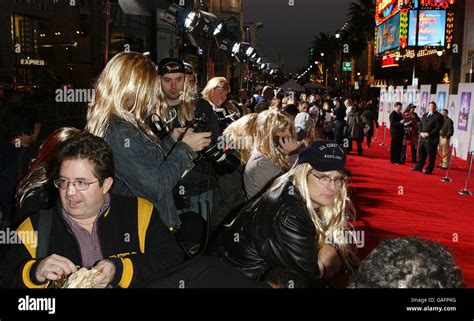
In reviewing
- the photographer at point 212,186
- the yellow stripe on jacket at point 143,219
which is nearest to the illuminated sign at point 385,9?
the photographer at point 212,186

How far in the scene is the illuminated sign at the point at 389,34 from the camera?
41.3 meters

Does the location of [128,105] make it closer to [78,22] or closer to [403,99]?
[403,99]

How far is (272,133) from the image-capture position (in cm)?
488

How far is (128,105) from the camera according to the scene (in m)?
3.16

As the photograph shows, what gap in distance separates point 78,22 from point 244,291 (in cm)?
3024

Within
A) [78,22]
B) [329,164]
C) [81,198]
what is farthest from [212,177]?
[78,22]

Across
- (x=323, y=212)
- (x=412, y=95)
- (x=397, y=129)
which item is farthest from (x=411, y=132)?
(x=323, y=212)

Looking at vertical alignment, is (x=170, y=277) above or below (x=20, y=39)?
below

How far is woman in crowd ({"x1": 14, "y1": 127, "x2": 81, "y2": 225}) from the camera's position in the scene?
312cm

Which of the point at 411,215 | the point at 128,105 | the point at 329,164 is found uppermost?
the point at 128,105

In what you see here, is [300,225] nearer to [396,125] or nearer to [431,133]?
[431,133]

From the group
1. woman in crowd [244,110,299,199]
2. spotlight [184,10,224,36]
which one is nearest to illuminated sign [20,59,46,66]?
spotlight [184,10,224,36]

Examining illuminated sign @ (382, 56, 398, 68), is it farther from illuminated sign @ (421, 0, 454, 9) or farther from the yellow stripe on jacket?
the yellow stripe on jacket

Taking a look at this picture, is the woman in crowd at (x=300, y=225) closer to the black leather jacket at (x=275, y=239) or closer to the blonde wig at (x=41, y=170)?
the black leather jacket at (x=275, y=239)
